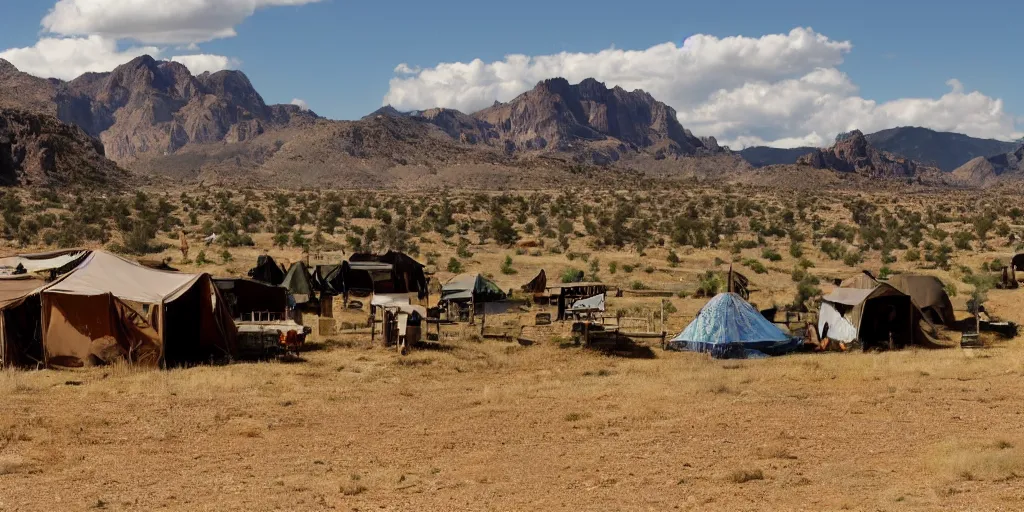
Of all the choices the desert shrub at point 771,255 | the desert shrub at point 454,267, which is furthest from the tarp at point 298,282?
the desert shrub at point 771,255

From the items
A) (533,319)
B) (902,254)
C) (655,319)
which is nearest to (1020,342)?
(655,319)

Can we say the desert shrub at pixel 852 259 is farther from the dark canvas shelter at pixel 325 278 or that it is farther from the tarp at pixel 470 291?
the dark canvas shelter at pixel 325 278

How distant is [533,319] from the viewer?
27.2m

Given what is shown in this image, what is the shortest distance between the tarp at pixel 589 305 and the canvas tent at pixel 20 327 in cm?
1240

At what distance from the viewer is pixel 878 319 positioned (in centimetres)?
2286

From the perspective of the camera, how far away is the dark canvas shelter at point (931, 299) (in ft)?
83.4

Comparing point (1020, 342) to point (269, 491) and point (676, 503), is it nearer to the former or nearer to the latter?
point (676, 503)

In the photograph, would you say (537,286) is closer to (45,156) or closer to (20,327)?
(20,327)

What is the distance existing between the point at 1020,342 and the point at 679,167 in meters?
169

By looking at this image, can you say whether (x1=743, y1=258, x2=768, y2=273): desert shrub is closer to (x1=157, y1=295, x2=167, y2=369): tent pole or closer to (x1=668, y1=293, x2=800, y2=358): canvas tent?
(x1=668, y1=293, x2=800, y2=358): canvas tent

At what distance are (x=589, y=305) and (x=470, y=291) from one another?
3429 mm

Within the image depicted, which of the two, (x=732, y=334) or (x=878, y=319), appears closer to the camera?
(x=732, y=334)

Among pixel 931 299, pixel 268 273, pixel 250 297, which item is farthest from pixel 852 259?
pixel 250 297

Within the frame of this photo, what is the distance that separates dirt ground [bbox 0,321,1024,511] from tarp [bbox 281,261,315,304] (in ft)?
24.8
